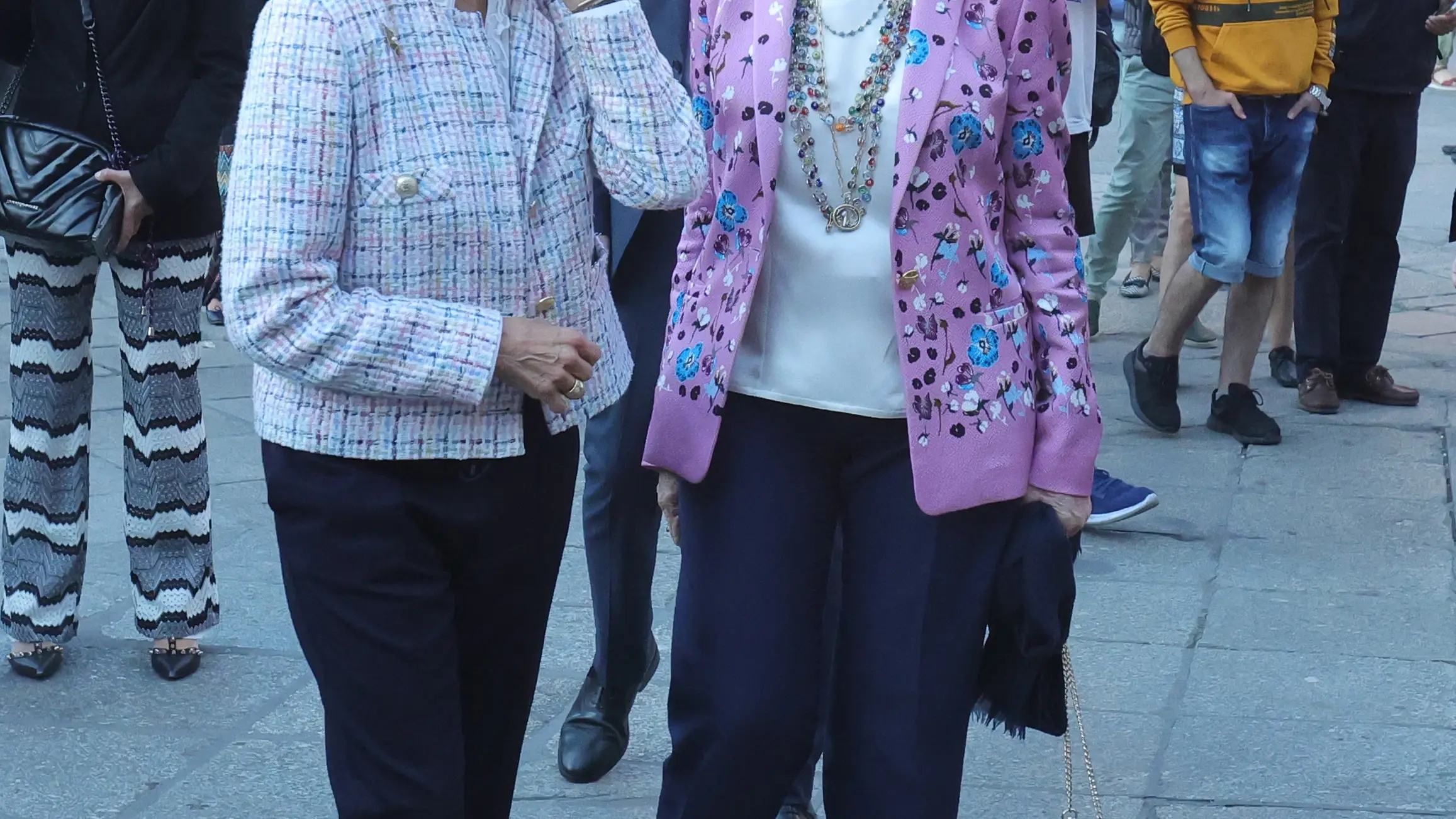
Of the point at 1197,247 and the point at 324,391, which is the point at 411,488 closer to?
the point at 324,391

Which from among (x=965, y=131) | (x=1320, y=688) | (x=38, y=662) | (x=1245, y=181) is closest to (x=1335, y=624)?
(x=1320, y=688)

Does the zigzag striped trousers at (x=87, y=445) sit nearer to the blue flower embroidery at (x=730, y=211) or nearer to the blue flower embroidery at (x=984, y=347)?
the blue flower embroidery at (x=730, y=211)

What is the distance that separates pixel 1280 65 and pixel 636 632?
129 inches

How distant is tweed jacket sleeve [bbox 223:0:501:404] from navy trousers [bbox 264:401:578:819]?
18 centimetres

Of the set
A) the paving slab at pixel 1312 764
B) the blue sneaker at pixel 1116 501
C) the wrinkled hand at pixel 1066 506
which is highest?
the wrinkled hand at pixel 1066 506

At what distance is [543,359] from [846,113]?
1.97ft

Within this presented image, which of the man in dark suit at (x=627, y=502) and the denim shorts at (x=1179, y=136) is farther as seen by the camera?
the denim shorts at (x=1179, y=136)

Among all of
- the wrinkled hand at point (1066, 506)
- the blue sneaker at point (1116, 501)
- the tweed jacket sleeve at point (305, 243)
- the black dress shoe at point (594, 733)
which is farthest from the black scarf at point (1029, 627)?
the blue sneaker at point (1116, 501)

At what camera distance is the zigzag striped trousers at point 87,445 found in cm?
405

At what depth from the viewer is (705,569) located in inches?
107

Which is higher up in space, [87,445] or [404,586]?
[404,586]

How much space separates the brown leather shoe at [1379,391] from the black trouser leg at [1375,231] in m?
0.03

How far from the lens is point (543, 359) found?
2.25 m

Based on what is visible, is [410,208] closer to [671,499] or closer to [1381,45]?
[671,499]
